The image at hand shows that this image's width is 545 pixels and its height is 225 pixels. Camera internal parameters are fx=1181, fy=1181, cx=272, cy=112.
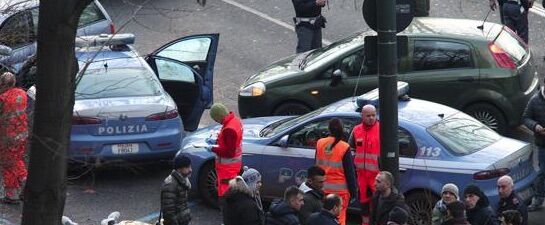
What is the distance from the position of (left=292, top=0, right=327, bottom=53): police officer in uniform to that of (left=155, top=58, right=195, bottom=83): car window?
3533mm

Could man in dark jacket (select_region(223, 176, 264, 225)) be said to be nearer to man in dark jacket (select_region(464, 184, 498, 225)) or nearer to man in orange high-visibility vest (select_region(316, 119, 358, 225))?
man in orange high-visibility vest (select_region(316, 119, 358, 225))

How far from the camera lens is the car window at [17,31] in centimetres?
1112

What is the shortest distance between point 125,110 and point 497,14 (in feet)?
31.2

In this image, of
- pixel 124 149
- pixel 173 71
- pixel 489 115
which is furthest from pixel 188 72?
pixel 489 115

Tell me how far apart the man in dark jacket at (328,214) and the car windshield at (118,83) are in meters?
4.85

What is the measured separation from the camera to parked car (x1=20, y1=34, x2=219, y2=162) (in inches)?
553

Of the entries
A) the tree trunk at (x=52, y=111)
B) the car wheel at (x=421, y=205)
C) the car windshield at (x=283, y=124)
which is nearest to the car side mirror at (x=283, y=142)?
the car windshield at (x=283, y=124)

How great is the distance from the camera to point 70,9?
7852 millimetres

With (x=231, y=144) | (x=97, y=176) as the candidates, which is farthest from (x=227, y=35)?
(x=231, y=144)

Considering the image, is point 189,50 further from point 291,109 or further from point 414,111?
point 414,111

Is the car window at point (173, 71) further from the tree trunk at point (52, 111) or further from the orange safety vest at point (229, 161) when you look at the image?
the tree trunk at point (52, 111)

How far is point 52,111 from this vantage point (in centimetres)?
795

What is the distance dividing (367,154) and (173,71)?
4213 mm

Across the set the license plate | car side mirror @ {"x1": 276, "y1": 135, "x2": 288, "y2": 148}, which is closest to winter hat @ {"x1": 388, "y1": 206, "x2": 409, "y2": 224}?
car side mirror @ {"x1": 276, "y1": 135, "x2": 288, "y2": 148}
